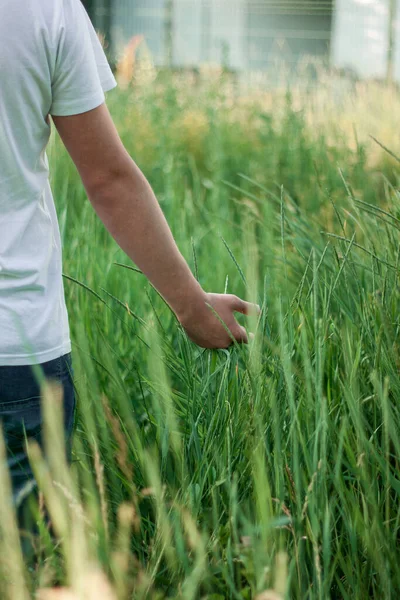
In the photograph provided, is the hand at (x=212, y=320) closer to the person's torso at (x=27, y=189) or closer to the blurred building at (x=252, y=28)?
the person's torso at (x=27, y=189)

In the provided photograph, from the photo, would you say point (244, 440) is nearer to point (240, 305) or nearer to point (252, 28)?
point (240, 305)

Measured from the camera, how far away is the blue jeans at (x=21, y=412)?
1.10 meters

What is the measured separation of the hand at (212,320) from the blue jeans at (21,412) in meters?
0.19

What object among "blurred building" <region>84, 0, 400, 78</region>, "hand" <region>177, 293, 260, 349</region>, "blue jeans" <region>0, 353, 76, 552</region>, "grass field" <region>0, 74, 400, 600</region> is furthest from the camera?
"blurred building" <region>84, 0, 400, 78</region>

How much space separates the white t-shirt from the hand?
0.20 meters

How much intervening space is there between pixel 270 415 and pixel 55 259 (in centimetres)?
41

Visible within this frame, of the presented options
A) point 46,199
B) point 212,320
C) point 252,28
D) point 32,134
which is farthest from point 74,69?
point 252,28

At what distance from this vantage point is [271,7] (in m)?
16.3

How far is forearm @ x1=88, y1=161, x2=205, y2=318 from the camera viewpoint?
1170 millimetres

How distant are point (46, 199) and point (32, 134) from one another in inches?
5.1

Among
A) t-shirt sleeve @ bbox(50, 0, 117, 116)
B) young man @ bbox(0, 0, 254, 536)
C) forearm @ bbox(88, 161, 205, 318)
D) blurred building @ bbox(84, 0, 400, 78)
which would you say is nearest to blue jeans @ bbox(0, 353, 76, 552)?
young man @ bbox(0, 0, 254, 536)

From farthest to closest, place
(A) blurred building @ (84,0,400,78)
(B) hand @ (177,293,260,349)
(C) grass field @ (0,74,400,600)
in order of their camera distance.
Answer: (A) blurred building @ (84,0,400,78), (B) hand @ (177,293,260,349), (C) grass field @ (0,74,400,600)

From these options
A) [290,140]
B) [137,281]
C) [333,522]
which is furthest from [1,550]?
[290,140]

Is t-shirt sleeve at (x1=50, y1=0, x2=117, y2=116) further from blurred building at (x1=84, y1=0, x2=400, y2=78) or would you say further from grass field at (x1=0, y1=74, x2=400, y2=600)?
blurred building at (x1=84, y1=0, x2=400, y2=78)
